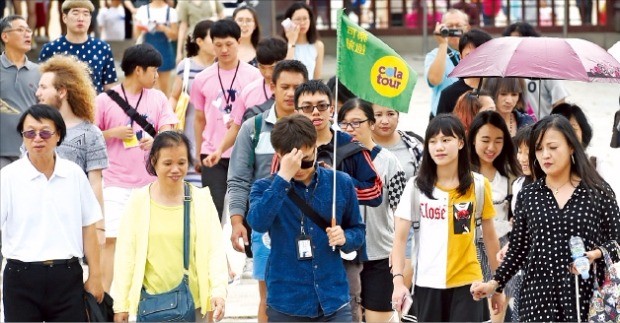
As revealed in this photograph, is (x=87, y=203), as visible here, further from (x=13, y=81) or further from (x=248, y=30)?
(x=248, y=30)

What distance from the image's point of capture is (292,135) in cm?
768

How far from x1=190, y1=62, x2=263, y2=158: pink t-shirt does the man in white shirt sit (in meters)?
3.07

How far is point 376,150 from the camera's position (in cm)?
912

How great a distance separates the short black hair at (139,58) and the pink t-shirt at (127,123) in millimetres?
193

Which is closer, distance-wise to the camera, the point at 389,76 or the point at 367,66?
Result: the point at 367,66

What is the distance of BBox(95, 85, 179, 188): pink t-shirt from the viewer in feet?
35.0

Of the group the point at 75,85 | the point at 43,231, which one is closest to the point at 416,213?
the point at 43,231

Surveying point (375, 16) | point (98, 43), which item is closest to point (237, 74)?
point (98, 43)

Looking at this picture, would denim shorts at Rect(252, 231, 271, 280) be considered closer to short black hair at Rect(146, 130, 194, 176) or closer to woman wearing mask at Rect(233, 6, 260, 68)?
short black hair at Rect(146, 130, 194, 176)

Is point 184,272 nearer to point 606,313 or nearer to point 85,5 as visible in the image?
point 606,313

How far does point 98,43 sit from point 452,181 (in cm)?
476

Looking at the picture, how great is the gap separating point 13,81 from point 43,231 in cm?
367

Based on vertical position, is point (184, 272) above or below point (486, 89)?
below

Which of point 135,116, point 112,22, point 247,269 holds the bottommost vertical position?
point 247,269
